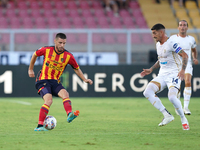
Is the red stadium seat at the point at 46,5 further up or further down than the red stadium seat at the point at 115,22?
further up

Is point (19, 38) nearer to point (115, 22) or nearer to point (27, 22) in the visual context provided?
point (27, 22)

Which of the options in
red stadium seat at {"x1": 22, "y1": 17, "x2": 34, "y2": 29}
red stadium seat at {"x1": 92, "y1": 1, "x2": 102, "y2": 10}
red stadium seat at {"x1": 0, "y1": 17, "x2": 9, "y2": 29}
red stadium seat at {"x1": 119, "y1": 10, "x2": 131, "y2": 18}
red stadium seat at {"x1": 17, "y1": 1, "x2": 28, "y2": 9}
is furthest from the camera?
red stadium seat at {"x1": 92, "y1": 1, "x2": 102, "y2": 10}

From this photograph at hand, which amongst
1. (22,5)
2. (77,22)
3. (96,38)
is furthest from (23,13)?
(96,38)

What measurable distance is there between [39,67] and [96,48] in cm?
229

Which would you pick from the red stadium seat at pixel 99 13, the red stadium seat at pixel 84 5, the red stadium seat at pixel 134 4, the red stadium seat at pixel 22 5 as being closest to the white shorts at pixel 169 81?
the red stadium seat at pixel 99 13

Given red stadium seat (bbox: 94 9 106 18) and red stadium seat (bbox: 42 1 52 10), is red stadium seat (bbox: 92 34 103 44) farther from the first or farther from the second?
red stadium seat (bbox: 42 1 52 10)

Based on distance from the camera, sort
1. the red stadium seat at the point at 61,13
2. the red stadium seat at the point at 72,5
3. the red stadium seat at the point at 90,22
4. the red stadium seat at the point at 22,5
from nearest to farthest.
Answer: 1. the red stadium seat at the point at 90,22
2. the red stadium seat at the point at 61,13
3. the red stadium seat at the point at 22,5
4. the red stadium seat at the point at 72,5

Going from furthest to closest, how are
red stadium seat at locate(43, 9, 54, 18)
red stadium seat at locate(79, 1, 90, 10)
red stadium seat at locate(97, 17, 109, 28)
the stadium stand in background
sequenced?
red stadium seat at locate(79, 1, 90, 10) → red stadium seat at locate(43, 9, 54, 18) → red stadium seat at locate(97, 17, 109, 28) → the stadium stand in background

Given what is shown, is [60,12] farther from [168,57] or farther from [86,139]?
[86,139]

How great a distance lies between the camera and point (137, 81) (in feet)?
48.9

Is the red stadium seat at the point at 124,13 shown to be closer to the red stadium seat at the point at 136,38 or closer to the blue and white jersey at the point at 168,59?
the red stadium seat at the point at 136,38

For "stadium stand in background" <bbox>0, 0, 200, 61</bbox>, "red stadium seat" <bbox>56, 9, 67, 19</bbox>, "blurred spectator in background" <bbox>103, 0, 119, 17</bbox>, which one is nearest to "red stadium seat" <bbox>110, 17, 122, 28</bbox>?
"stadium stand in background" <bbox>0, 0, 200, 61</bbox>

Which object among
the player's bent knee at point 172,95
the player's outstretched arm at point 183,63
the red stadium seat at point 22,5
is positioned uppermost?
the red stadium seat at point 22,5

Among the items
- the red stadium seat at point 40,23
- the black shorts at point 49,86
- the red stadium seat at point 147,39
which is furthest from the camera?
the red stadium seat at point 40,23
